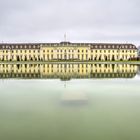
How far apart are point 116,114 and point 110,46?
273ft

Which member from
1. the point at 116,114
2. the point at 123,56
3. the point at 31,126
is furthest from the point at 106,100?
the point at 123,56

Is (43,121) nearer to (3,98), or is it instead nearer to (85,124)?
(85,124)

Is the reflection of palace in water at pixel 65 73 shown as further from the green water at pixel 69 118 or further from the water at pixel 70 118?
the green water at pixel 69 118

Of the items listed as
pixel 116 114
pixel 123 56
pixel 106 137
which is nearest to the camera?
pixel 106 137

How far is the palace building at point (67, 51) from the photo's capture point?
85500mm

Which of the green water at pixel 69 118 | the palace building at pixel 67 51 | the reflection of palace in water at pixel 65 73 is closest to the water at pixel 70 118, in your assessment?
the green water at pixel 69 118

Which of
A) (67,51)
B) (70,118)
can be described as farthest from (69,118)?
(67,51)

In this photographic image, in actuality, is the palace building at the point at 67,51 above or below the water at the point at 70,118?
above

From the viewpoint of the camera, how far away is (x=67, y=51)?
8544 cm

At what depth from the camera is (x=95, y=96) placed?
12086mm

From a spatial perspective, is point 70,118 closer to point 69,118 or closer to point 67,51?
point 69,118

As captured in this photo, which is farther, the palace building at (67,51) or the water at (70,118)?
the palace building at (67,51)

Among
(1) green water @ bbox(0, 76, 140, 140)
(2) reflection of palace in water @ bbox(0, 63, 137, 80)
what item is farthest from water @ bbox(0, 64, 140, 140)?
(2) reflection of palace in water @ bbox(0, 63, 137, 80)

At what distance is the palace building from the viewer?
8550cm
